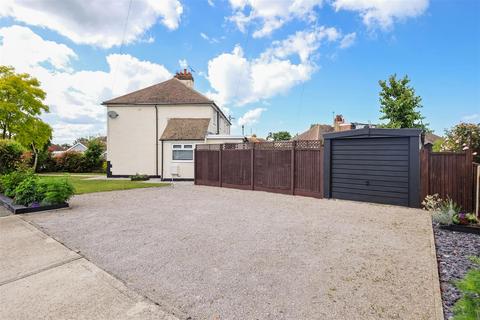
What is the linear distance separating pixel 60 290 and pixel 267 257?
274cm

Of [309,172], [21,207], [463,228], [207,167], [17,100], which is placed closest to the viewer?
[463,228]

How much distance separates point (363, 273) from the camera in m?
3.31

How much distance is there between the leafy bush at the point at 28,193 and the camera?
7.27m

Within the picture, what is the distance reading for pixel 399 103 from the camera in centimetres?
1750

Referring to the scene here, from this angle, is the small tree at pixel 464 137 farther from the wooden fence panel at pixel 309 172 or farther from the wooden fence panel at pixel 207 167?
the wooden fence panel at pixel 207 167

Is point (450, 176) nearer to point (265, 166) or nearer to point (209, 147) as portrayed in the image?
point (265, 166)

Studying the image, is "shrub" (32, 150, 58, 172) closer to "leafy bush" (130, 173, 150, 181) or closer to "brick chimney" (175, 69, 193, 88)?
"leafy bush" (130, 173, 150, 181)

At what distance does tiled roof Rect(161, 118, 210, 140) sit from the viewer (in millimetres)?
15805

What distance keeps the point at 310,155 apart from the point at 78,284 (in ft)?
27.8

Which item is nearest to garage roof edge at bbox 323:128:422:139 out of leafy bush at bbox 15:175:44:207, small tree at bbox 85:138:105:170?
leafy bush at bbox 15:175:44:207

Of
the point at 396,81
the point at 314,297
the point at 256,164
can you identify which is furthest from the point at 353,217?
the point at 396,81

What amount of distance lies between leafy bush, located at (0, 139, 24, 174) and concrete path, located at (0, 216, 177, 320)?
8.12 metres

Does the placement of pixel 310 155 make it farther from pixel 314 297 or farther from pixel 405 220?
pixel 314 297

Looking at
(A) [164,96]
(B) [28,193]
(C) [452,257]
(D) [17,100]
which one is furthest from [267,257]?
(D) [17,100]
